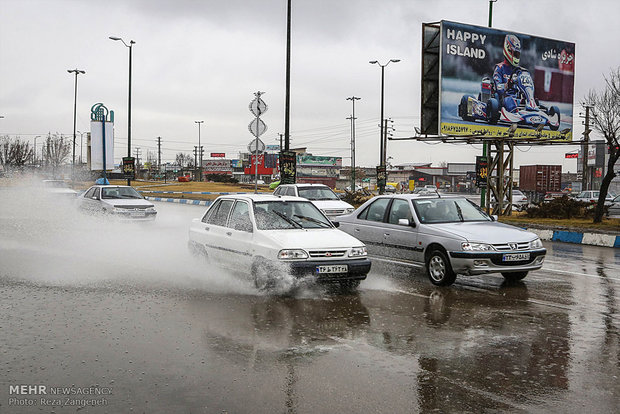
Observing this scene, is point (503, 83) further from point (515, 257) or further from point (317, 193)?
point (515, 257)

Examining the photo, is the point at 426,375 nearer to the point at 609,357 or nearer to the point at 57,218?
the point at 609,357

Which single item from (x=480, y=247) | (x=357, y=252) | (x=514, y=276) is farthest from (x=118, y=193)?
(x=480, y=247)

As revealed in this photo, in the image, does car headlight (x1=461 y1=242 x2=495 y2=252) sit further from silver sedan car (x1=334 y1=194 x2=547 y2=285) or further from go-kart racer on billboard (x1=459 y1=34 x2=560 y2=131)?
go-kart racer on billboard (x1=459 y1=34 x2=560 y2=131)

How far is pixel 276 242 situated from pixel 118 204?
12.5 m

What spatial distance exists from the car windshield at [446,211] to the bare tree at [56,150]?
91455 mm

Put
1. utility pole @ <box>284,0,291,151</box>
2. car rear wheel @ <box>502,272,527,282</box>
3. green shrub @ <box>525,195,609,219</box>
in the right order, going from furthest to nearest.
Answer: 1. green shrub @ <box>525,195,609,219</box>
2. utility pole @ <box>284,0,291,151</box>
3. car rear wheel @ <box>502,272,527,282</box>

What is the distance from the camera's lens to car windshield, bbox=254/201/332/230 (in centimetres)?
886

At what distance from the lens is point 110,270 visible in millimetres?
10258

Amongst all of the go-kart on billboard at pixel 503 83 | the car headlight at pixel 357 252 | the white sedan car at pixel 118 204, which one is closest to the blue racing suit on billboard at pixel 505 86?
the go-kart on billboard at pixel 503 83

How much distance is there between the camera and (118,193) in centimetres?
2056

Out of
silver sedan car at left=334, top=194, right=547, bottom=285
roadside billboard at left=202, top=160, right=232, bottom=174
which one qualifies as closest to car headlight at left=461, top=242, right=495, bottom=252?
silver sedan car at left=334, top=194, right=547, bottom=285

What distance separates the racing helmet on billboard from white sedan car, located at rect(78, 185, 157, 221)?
16323 mm

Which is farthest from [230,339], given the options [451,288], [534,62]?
[534,62]

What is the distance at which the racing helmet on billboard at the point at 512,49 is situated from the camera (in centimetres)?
2522
